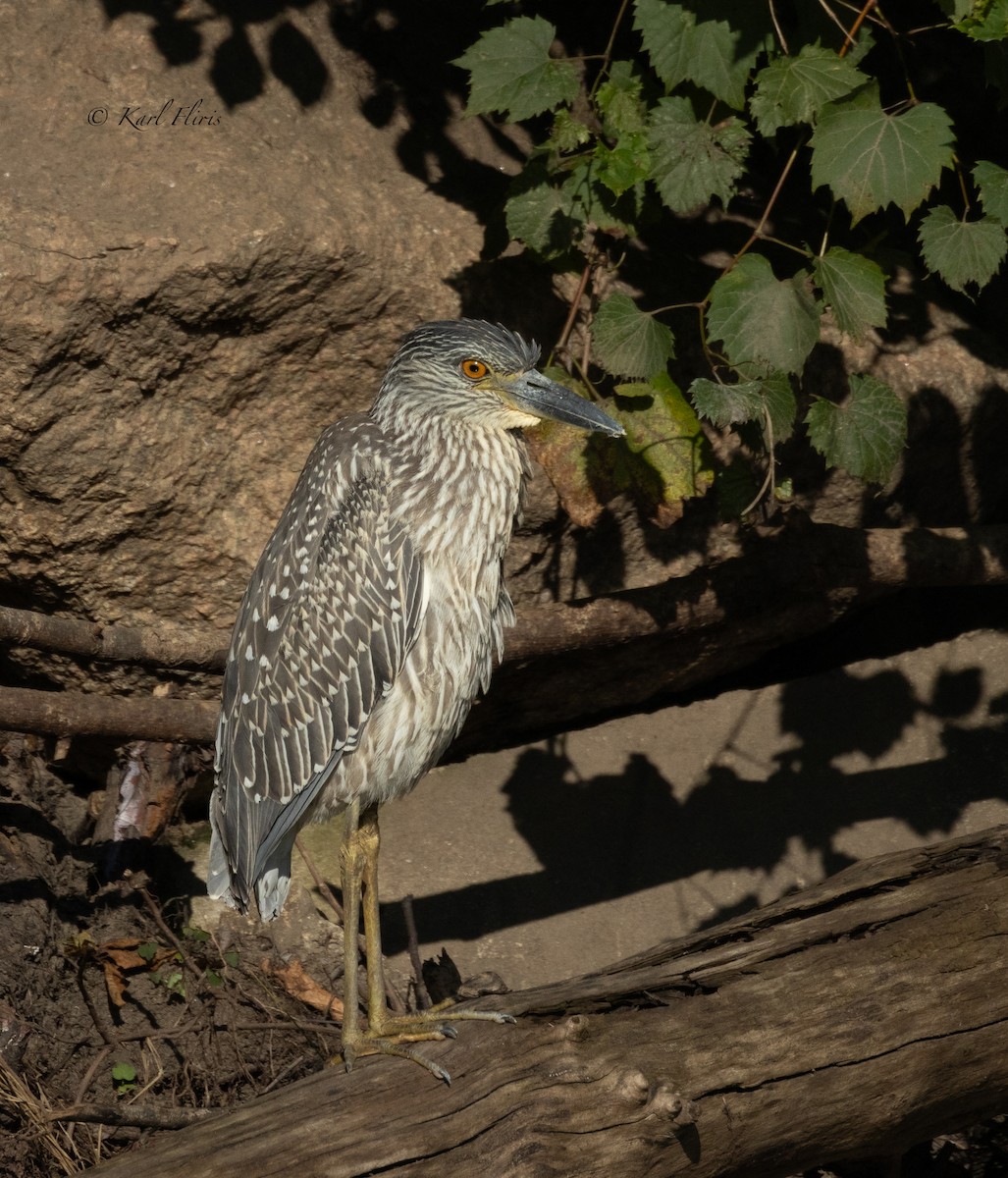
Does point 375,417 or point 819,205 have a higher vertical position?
point 819,205

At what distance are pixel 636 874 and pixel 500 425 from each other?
78.6 inches

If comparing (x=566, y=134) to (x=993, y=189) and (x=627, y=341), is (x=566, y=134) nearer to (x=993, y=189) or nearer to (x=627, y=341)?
(x=627, y=341)

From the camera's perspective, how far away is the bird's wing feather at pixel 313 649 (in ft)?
11.8

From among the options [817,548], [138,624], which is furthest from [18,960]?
[817,548]

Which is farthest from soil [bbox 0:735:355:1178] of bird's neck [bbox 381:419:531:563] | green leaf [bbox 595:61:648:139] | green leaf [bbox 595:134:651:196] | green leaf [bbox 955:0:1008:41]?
green leaf [bbox 955:0:1008:41]

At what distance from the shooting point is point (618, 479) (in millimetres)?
3832

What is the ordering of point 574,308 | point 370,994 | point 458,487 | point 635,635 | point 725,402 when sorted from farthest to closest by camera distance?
point 635,635 < point 574,308 < point 725,402 < point 458,487 < point 370,994

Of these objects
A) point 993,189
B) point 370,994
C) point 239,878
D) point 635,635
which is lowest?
point 370,994

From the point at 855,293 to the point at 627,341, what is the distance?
690mm

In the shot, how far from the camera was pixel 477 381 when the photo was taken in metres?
3.70

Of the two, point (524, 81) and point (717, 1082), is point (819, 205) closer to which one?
point (524, 81)

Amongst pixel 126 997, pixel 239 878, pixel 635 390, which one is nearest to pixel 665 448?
pixel 635 390

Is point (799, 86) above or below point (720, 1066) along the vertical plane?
above

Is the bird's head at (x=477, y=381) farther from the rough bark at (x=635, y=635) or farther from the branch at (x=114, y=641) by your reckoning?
the branch at (x=114, y=641)
